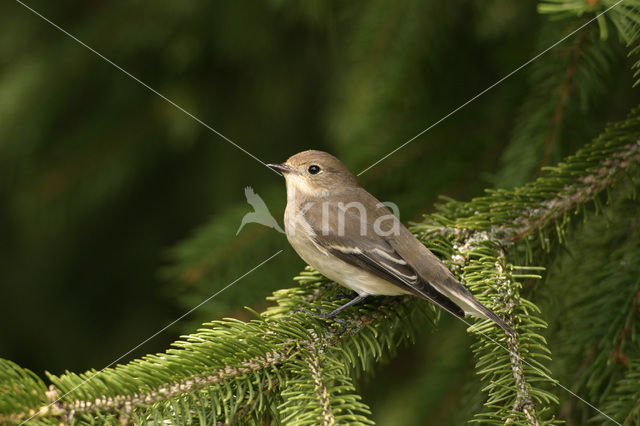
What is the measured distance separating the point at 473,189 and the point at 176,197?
2640 mm

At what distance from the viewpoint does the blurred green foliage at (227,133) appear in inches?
151

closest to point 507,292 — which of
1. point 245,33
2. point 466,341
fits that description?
point 466,341

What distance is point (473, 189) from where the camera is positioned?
404 centimetres

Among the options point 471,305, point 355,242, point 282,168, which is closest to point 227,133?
point 282,168

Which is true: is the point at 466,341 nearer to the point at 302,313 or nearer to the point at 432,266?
the point at 432,266

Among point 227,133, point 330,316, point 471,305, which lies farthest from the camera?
point 227,133

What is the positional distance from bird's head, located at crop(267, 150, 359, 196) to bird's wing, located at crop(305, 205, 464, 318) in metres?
0.38

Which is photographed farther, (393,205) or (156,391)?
(393,205)

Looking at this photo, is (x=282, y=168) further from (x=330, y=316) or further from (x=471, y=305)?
(x=471, y=305)

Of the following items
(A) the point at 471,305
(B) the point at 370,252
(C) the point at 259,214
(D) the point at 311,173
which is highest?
(D) the point at 311,173

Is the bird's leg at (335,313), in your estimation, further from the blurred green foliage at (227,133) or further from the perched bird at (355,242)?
the blurred green foliage at (227,133)

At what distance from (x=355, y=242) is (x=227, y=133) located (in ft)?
5.76

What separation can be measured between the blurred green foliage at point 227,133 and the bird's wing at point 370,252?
0.43m

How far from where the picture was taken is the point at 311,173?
444 cm
